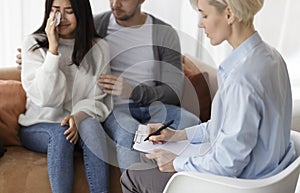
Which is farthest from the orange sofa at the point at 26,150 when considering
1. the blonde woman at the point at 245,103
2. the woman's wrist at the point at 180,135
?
the blonde woman at the point at 245,103

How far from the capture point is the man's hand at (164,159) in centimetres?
154

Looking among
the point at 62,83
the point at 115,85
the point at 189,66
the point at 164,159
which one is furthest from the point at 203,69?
the point at 164,159

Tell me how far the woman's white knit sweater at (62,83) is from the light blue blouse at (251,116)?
2.20 ft

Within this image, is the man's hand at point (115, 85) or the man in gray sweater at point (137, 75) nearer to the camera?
the man in gray sweater at point (137, 75)

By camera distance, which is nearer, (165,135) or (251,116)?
(251,116)

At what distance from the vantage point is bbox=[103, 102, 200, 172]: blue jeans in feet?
5.83

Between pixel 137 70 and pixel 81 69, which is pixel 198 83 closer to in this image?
pixel 137 70

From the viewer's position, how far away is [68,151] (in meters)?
1.96

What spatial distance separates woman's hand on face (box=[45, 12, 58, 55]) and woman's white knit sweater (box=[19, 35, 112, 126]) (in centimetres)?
3

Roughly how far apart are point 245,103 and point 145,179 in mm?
451

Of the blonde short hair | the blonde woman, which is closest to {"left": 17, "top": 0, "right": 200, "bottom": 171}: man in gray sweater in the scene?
the blonde woman

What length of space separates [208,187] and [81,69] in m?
0.86

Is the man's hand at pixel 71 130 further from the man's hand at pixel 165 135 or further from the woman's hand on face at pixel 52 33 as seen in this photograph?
the man's hand at pixel 165 135

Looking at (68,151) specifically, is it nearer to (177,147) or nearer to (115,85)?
(115,85)
